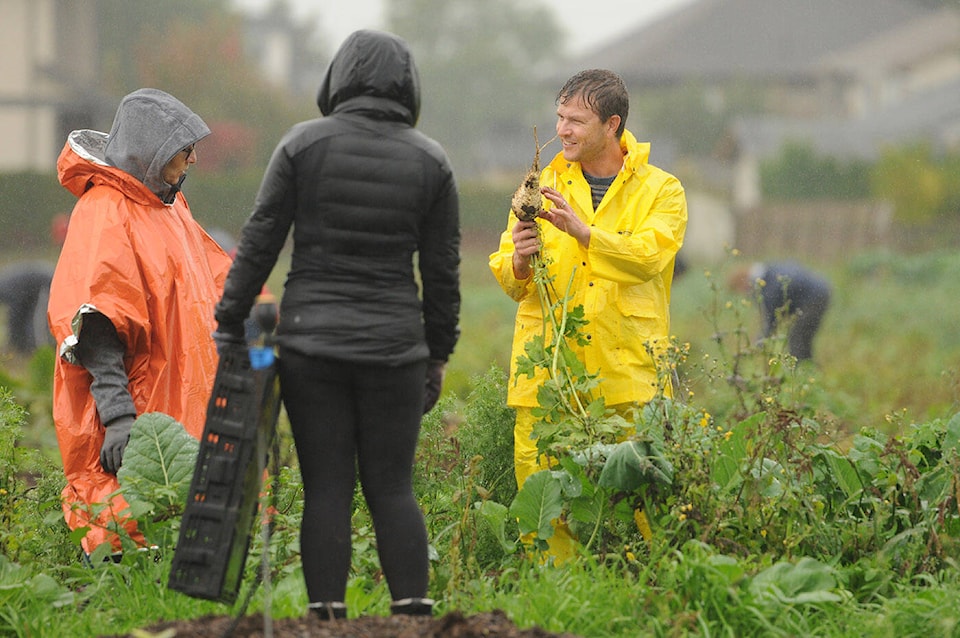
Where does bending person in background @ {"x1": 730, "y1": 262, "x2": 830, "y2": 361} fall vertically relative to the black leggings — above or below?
above

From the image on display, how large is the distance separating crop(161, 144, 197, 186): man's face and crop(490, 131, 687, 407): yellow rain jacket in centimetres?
114

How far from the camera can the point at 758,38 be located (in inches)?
2923

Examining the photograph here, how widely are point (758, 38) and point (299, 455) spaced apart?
73.7 metres

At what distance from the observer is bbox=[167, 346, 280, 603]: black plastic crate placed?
11.8 feet

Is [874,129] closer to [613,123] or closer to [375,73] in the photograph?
[613,123]

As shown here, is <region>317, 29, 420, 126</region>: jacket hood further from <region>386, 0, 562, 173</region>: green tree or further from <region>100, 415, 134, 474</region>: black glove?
<region>386, 0, 562, 173</region>: green tree

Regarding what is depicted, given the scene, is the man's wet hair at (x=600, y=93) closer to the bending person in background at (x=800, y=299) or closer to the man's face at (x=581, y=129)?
the man's face at (x=581, y=129)

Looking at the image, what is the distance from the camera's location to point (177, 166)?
4.83 meters

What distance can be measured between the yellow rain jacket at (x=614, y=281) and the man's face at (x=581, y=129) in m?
0.12

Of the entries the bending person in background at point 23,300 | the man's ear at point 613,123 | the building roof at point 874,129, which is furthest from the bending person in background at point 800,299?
the building roof at point 874,129

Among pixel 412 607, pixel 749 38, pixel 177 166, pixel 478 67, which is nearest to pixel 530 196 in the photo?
pixel 177 166

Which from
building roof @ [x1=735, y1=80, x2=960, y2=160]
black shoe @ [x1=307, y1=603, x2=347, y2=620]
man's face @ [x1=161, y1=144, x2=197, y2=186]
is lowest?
black shoe @ [x1=307, y1=603, x2=347, y2=620]

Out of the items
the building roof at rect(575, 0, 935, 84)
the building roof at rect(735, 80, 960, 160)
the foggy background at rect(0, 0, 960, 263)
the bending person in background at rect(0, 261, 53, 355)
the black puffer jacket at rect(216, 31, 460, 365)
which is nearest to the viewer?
the black puffer jacket at rect(216, 31, 460, 365)

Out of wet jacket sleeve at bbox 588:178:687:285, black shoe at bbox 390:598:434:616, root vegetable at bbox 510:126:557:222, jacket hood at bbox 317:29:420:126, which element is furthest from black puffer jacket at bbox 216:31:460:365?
wet jacket sleeve at bbox 588:178:687:285
